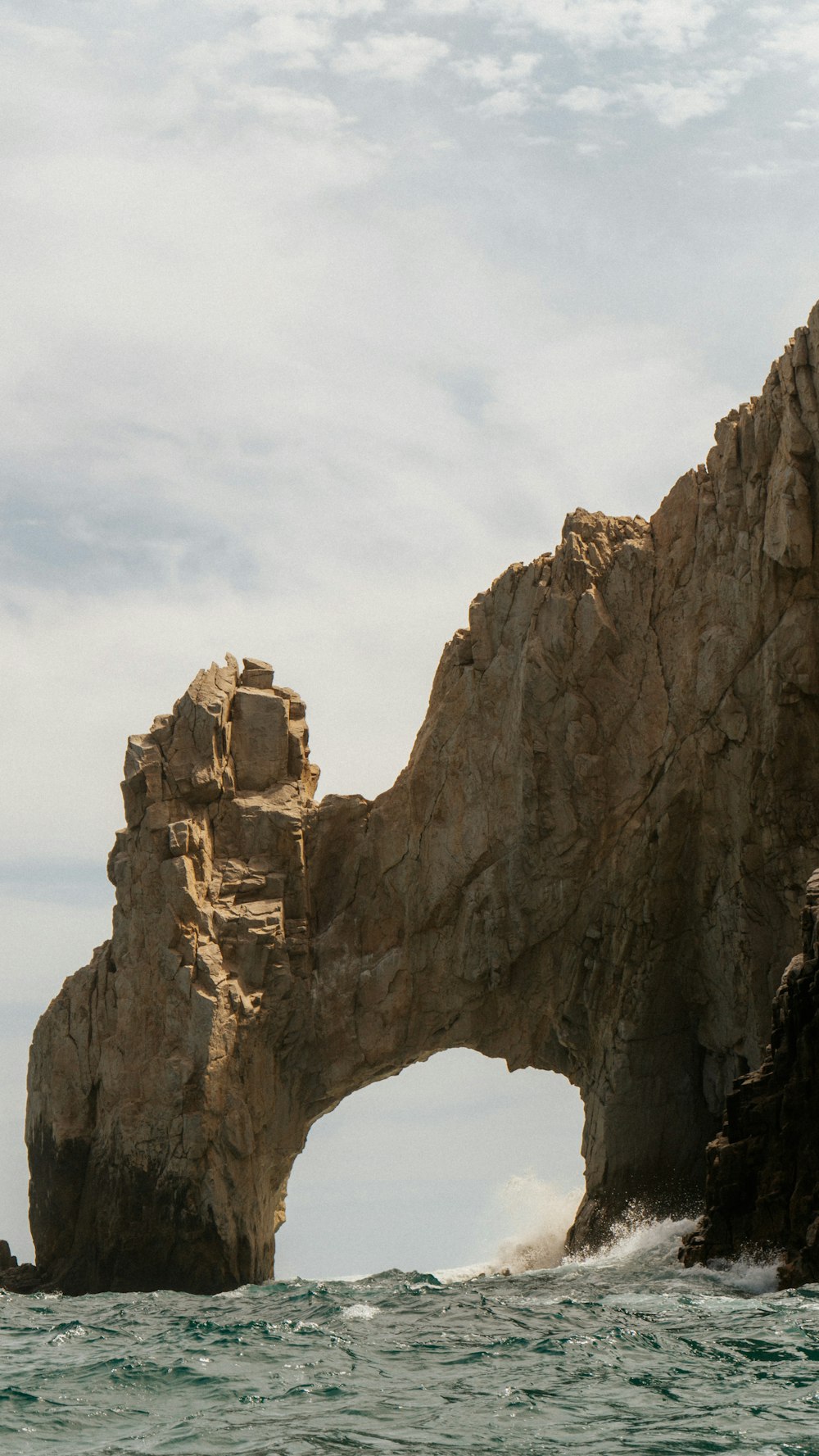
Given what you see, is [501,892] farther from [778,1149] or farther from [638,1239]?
[778,1149]

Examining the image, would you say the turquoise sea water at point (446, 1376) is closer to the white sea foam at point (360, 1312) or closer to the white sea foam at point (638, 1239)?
the white sea foam at point (360, 1312)

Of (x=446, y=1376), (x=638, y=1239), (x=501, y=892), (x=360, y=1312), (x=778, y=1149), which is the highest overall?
(x=501, y=892)

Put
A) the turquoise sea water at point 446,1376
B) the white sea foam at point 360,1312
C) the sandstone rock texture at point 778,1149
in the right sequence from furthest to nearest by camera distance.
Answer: the sandstone rock texture at point 778,1149 → the white sea foam at point 360,1312 → the turquoise sea water at point 446,1376

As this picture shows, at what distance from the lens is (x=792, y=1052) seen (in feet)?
77.0

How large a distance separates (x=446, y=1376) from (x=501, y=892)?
19.6 meters

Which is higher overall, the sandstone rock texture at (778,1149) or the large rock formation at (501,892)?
the large rock formation at (501,892)

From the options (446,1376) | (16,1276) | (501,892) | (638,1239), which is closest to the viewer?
(446,1376)

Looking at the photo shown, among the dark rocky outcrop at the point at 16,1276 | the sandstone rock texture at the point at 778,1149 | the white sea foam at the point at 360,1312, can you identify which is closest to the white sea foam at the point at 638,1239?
the sandstone rock texture at the point at 778,1149

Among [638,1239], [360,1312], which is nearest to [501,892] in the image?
[638,1239]

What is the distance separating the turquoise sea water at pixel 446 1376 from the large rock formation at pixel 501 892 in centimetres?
968

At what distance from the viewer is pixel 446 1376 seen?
15969mm

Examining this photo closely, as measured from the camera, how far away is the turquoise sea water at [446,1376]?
42.6 feet

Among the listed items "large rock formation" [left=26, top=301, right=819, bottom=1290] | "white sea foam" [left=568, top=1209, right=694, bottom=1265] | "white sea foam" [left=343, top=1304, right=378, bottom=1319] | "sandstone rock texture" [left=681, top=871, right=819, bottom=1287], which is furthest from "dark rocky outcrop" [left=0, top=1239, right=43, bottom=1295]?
"sandstone rock texture" [left=681, top=871, right=819, bottom=1287]

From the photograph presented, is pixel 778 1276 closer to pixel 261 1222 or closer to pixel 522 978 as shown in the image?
pixel 522 978
